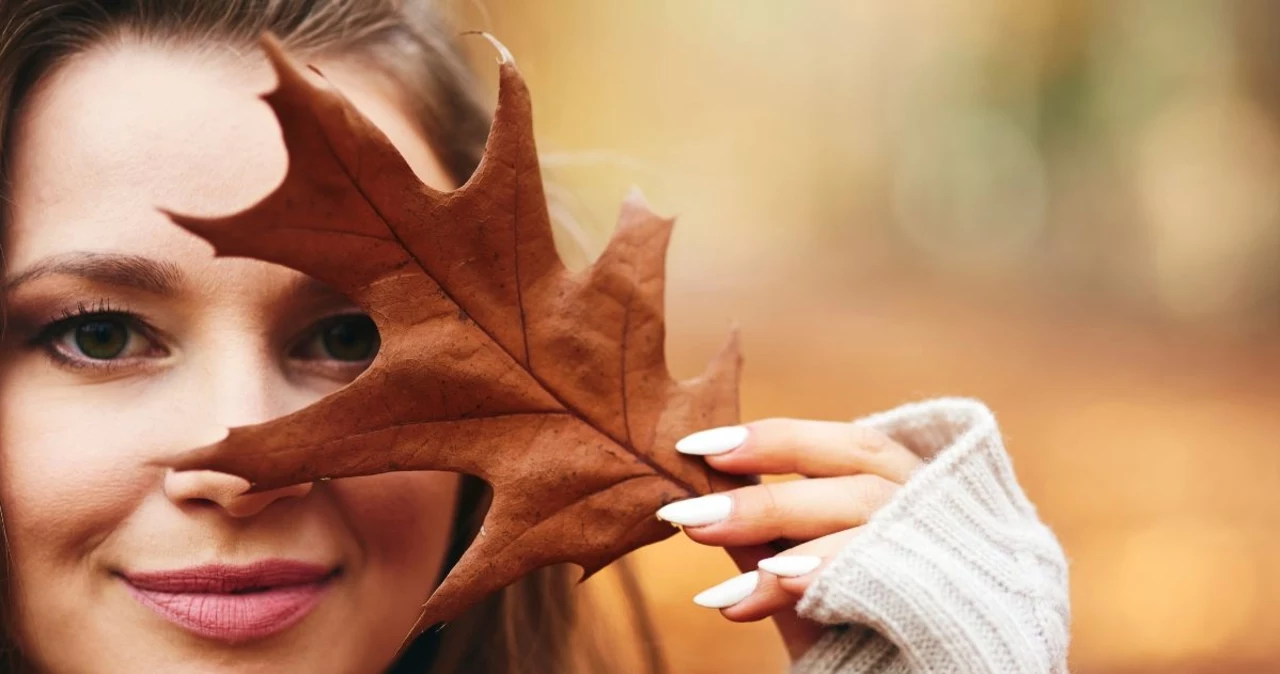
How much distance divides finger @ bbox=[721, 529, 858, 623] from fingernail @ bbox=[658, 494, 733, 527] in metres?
0.06

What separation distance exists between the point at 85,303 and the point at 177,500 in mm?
199

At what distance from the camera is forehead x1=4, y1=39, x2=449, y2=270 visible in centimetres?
93

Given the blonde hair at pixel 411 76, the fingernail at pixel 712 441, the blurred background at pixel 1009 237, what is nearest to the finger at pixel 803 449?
the fingernail at pixel 712 441

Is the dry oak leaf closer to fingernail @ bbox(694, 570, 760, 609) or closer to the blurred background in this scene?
fingernail @ bbox(694, 570, 760, 609)

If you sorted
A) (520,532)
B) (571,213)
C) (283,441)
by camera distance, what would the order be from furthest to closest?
1. (571,213)
2. (520,532)
3. (283,441)

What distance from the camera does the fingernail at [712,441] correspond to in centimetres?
95

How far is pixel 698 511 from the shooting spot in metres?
0.94

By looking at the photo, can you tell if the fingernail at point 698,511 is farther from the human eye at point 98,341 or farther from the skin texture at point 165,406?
the human eye at point 98,341

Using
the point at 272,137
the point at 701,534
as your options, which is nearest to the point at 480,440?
the point at 701,534

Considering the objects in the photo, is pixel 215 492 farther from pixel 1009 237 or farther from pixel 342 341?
pixel 1009 237

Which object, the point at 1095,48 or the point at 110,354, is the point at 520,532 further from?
the point at 1095,48

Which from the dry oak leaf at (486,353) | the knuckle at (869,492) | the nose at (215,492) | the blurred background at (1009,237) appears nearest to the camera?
the dry oak leaf at (486,353)

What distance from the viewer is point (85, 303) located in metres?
0.94

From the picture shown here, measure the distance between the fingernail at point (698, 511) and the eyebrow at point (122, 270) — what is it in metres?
0.47
